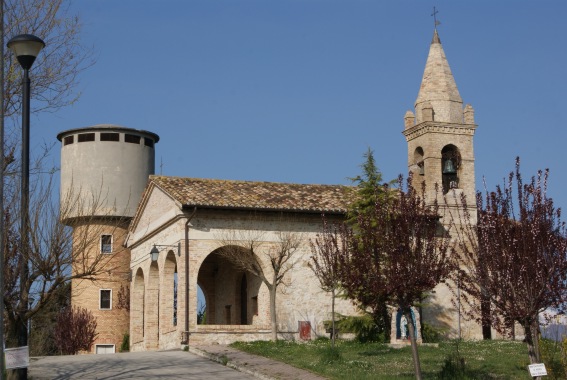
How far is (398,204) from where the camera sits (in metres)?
18.8

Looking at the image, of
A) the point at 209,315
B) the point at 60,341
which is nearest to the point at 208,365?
the point at 209,315

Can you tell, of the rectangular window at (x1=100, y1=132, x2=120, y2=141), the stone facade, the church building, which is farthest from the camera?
the rectangular window at (x1=100, y1=132, x2=120, y2=141)

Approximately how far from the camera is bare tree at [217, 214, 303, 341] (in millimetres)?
31812

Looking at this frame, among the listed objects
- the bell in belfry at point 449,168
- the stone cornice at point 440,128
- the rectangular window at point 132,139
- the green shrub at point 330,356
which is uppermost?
the rectangular window at point 132,139

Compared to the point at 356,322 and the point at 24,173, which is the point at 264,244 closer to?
the point at 356,322

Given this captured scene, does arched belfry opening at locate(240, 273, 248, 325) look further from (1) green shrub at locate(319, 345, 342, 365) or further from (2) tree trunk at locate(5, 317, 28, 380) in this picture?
(2) tree trunk at locate(5, 317, 28, 380)

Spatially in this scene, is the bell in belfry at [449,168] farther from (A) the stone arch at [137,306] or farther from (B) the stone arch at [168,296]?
(A) the stone arch at [137,306]

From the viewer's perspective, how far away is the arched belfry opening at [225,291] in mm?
36531

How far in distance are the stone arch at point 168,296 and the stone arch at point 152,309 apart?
6.60 feet

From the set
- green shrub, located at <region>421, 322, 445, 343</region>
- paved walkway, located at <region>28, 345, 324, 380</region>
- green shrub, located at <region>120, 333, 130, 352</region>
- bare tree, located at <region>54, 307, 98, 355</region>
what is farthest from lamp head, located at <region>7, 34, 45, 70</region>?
bare tree, located at <region>54, 307, 98, 355</region>

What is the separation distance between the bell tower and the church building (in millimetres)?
42

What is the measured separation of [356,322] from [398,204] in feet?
42.7

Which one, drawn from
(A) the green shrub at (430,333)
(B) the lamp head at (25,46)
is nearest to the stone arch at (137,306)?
(A) the green shrub at (430,333)

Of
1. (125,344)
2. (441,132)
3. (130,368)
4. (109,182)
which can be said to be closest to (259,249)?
(441,132)
